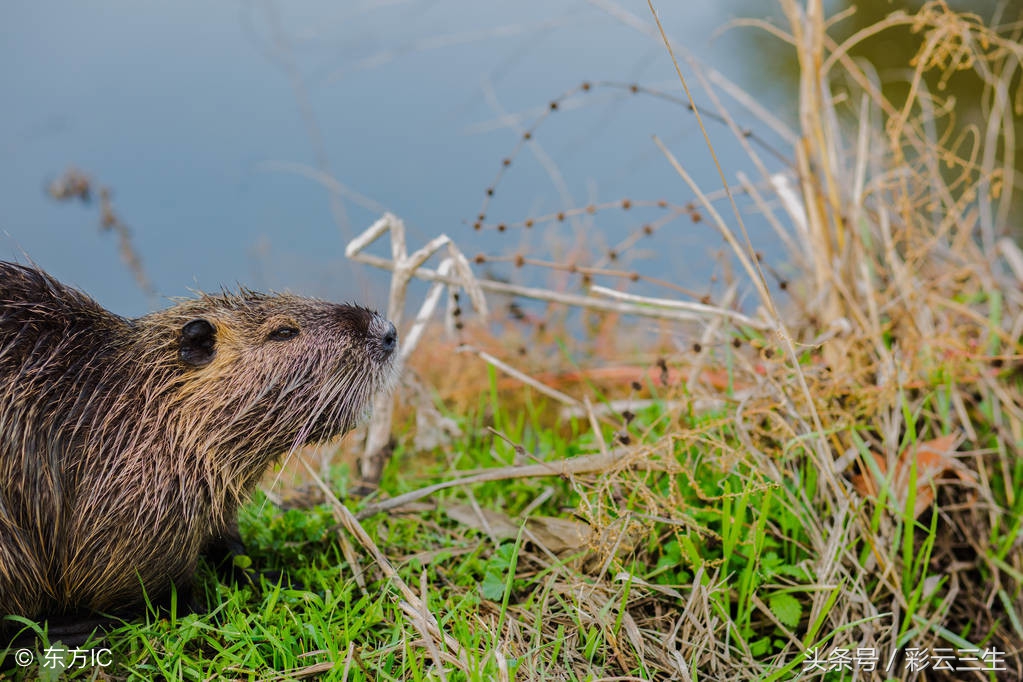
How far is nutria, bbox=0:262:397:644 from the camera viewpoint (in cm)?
227

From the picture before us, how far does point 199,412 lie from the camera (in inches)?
94.7

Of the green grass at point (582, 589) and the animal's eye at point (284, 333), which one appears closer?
the green grass at point (582, 589)

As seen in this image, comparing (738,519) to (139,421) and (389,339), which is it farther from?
(139,421)

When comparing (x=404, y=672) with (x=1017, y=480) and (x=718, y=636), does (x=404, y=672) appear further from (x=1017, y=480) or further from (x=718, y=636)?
(x=1017, y=480)

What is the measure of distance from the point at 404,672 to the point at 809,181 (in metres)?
2.38

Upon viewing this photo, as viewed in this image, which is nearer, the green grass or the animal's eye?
the green grass

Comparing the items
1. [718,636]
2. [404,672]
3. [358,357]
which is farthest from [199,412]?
[718,636]

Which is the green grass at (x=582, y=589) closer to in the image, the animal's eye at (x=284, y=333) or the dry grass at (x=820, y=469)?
the dry grass at (x=820, y=469)

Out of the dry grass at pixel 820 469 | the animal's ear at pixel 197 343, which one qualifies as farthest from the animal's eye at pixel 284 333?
the dry grass at pixel 820 469

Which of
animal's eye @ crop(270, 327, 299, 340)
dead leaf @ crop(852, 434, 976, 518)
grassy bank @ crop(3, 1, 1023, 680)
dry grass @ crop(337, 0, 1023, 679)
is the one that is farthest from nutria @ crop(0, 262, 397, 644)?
dead leaf @ crop(852, 434, 976, 518)

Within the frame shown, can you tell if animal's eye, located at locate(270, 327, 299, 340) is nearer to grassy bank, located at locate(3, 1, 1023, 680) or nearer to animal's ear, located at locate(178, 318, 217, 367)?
animal's ear, located at locate(178, 318, 217, 367)

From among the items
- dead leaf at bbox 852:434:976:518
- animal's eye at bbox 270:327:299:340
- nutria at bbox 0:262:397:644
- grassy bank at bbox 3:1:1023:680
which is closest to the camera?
nutria at bbox 0:262:397:644

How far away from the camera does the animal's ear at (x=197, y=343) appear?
2.45 m

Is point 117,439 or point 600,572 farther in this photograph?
point 600,572
